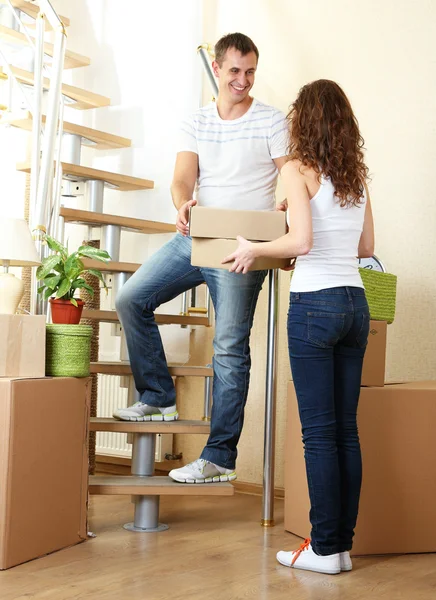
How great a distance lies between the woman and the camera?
2168mm

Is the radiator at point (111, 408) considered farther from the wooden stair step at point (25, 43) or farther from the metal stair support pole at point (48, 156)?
the wooden stair step at point (25, 43)

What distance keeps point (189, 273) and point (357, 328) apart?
29.4 inches

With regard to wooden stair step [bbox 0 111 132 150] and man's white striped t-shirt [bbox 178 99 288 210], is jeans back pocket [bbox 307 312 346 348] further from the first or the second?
wooden stair step [bbox 0 111 132 150]

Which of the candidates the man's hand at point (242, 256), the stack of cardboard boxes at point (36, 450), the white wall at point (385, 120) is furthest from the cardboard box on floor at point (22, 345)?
the white wall at point (385, 120)

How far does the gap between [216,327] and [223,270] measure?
0.63 feet

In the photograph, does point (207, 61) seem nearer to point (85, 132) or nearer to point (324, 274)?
point (85, 132)

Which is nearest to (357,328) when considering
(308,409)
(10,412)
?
(308,409)

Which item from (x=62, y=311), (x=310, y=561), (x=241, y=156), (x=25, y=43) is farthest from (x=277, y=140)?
(x=25, y=43)

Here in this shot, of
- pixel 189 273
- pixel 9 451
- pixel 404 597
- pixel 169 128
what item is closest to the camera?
pixel 404 597

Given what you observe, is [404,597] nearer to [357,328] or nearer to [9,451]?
[357,328]

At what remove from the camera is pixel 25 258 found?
8.00 feet

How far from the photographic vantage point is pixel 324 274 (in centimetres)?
218

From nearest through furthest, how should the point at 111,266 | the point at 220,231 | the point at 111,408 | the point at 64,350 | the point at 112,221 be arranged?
the point at 220,231 → the point at 64,350 → the point at 111,266 → the point at 112,221 → the point at 111,408

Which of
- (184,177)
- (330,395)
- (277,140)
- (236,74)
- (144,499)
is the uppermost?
(236,74)
